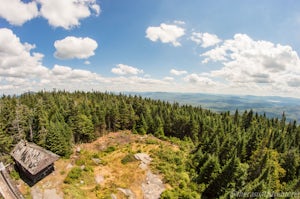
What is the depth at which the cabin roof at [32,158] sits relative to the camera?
34.6 meters

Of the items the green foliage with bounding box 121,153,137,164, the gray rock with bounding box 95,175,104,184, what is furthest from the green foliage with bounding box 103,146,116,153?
the gray rock with bounding box 95,175,104,184

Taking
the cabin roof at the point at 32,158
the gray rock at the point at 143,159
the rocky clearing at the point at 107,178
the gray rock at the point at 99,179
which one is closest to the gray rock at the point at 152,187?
the rocky clearing at the point at 107,178

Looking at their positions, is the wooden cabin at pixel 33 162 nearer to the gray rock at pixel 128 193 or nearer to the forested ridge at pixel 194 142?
the forested ridge at pixel 194 142

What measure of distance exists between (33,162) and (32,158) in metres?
1.48

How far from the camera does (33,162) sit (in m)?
35.5

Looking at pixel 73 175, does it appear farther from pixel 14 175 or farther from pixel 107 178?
pixel 14 175

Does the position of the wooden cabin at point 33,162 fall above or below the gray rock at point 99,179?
above

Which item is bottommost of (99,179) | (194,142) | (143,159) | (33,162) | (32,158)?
(194,142)

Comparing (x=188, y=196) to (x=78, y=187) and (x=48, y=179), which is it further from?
(x=48, y=179)

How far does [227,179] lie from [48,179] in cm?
3298

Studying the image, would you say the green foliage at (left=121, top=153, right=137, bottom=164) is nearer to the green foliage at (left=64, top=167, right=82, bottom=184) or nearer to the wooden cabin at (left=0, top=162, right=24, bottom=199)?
the green foliage at (left=64, top=167, right=82, bottom=184)

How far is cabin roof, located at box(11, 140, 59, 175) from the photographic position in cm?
3459

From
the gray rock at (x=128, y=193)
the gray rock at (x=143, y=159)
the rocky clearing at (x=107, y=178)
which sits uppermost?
the gray rock at (x=143, y=159)

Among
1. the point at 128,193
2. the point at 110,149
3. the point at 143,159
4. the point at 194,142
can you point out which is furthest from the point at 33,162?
the point at 194,142
